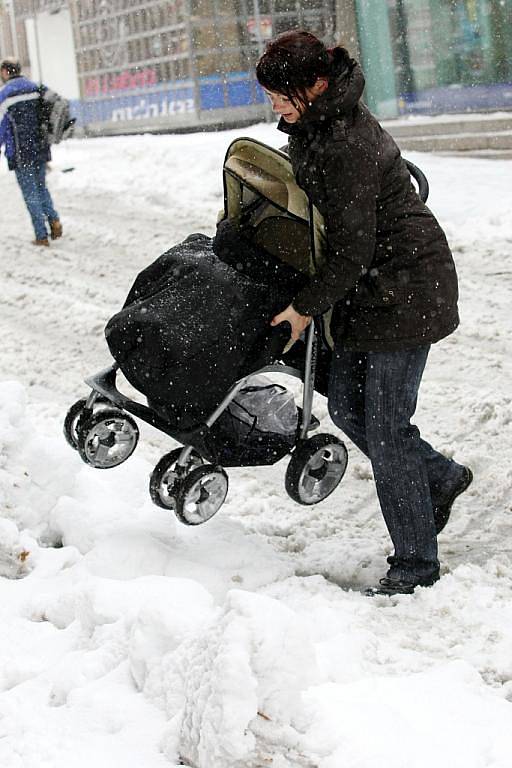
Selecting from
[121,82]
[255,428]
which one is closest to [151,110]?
[121,82]

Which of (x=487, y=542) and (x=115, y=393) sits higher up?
(x=115, y=393)

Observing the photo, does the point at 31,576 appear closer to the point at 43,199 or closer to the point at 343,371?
the point at 343,371

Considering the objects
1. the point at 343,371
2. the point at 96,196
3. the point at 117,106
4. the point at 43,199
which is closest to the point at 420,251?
the point at 343,371

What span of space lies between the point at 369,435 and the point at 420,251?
0.67m

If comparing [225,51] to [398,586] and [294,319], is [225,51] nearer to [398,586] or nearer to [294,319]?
[294,319]

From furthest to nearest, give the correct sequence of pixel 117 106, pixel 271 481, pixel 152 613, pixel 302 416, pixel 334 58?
pixel 117 106, pixel 271 481, pixel 302 416, pixel 334 58, pixel 152 613

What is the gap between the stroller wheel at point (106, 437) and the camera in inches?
159

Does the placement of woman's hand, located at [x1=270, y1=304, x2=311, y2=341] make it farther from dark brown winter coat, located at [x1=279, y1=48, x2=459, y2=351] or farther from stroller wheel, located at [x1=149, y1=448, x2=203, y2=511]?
stroller wheel, located at [x1=149, y1=448, x2=203, y2=511]

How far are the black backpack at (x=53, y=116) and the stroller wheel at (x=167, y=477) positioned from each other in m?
7.45

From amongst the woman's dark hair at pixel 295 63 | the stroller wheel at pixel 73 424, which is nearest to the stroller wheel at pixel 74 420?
the stroller wheel at pixel 73 424

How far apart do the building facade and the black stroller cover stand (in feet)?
35.5

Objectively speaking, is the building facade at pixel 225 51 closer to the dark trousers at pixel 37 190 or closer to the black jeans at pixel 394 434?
the dark trousers at pixel 37 190

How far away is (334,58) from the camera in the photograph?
3.19 m

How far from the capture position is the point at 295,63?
3143 mm
